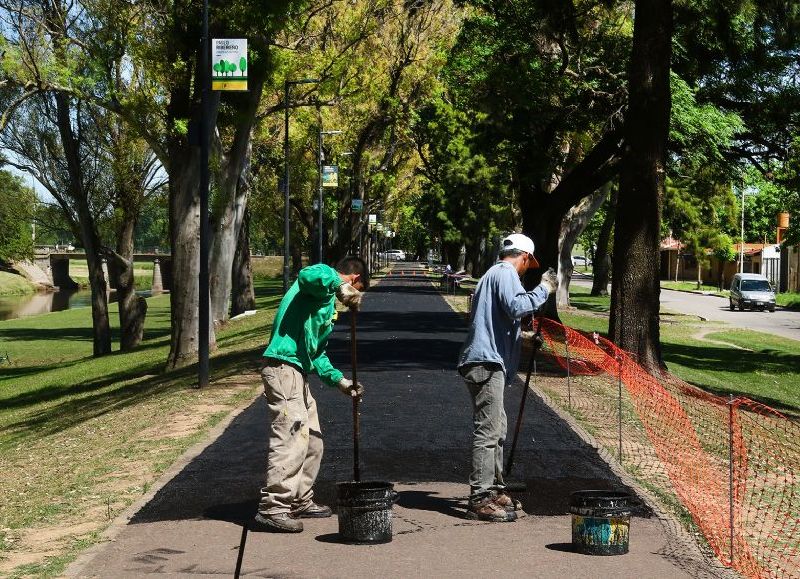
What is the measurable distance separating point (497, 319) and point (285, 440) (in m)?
1.54

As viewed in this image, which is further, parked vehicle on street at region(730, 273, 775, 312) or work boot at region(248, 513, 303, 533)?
parked vehicle on street at region(730, 273, 775, 312)

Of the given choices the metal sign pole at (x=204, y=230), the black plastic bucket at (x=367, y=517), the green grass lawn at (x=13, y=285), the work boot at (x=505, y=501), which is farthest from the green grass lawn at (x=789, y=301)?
the green grass lawn at (x=13, y=285)

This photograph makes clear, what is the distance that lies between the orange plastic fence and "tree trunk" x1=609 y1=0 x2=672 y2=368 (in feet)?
5.48

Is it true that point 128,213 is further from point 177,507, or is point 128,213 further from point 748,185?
point 177,507

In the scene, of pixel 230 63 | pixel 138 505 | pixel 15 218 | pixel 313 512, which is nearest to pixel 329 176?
pixel 15 218

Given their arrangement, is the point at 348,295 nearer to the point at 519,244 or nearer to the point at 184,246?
the point at 519,244

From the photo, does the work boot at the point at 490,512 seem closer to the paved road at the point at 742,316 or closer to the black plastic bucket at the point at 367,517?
the black plastic bucket at the point at 367,517

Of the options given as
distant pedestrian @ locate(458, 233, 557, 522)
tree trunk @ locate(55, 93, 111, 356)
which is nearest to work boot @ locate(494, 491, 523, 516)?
distant pedestrian @ locate(458, 233, 557, 522)

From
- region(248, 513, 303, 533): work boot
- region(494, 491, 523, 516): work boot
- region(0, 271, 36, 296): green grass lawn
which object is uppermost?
region(494, 491, 523, 516): work boot

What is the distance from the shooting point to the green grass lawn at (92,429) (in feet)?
27.8

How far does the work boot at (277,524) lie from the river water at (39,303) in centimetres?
5673

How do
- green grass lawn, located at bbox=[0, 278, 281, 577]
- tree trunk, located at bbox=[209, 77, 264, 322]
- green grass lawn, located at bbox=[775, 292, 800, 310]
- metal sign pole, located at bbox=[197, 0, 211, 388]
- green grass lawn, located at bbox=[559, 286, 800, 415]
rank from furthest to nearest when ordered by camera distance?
green grass lawn, located at bbox=[775, 292, 800, 310]
tree trunk, located at bbox=[209, 77, 264, 322]
green grass lawn, located at bbox=[559, 286, 800, 415]
metal sign pole, located at bbox=[197, 0, 211, 388]
green grass lawn, located at bbox=[0, 278, 281, 577]

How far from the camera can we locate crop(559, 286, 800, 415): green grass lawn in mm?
20859

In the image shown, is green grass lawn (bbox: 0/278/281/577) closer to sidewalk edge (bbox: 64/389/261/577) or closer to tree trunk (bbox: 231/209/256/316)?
sidewalk edge (bbox: 64/389/261/577)
